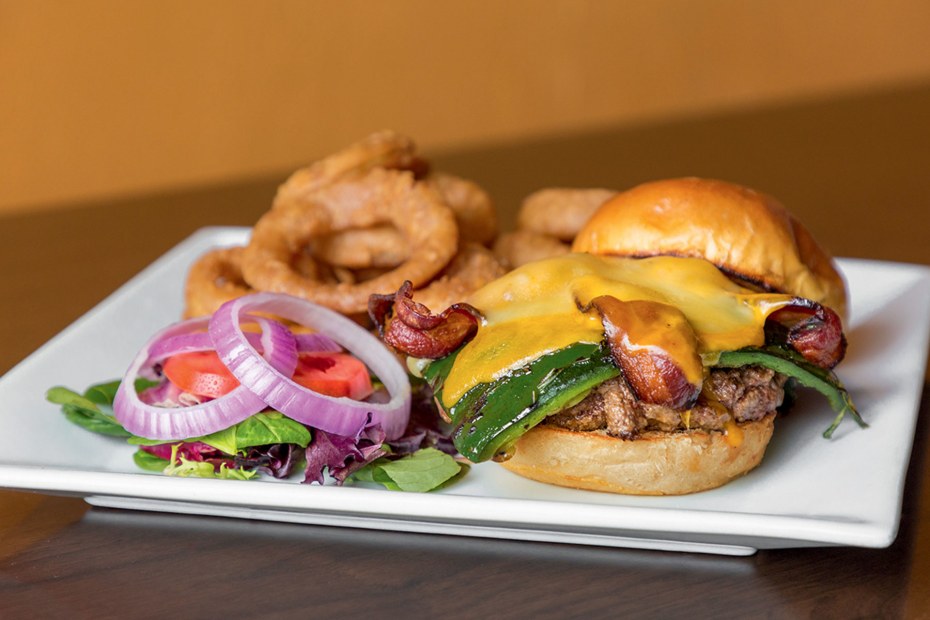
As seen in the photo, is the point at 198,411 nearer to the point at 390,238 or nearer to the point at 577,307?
the point at 577,307

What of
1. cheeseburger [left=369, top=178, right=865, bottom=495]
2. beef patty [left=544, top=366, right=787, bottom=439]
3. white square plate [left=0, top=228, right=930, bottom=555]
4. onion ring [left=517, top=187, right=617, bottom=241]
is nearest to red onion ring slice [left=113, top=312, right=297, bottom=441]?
white square plate [left=0, top=228, right=930, bottom=555]

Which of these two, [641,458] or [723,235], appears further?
[723,235]

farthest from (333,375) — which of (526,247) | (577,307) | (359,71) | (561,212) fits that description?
(359,71)

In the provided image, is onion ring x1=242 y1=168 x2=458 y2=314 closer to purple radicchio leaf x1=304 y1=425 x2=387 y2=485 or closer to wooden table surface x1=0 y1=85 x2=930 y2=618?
purple radicchio leaf x1=304 y1=425 x2=387 y2=485

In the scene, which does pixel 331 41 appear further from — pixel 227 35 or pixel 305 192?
pixel 305 192

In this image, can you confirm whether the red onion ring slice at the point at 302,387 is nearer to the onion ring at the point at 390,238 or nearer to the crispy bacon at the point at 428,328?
the crispy bacon at the point at 428,328

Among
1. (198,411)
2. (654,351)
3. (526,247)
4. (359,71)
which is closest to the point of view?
(654,351)
